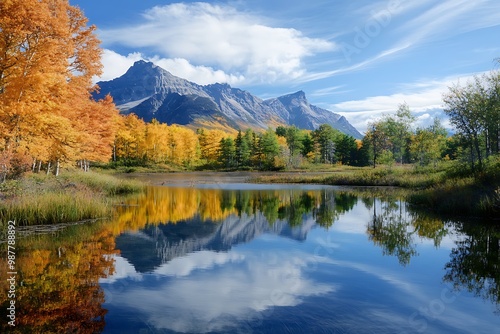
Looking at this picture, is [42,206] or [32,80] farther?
[32,80]

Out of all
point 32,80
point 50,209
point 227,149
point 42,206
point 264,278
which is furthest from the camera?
point 227,149

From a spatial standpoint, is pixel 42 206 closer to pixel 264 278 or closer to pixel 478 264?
pixel 264 278

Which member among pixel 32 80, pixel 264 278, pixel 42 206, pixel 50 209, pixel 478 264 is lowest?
pixel 264 278

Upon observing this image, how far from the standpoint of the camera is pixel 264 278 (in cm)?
1001

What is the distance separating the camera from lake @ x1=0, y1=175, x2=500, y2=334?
7.16 m

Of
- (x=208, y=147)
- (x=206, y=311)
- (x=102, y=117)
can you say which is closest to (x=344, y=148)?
(x=208, y=147)

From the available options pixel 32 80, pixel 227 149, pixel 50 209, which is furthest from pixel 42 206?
pixel 227 149

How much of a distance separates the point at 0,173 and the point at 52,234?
22.7ft

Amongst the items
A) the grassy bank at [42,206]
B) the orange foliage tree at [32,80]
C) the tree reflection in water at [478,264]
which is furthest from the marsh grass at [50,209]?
the tree reflection in water at [478,264]

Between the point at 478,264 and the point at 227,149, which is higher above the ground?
the point at 227,149

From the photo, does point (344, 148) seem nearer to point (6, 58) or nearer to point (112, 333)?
point (6, 58)

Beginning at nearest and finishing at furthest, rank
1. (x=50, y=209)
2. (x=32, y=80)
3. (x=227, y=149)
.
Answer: (x=50, y=209) → (x=32, y=80) → (x=227, y=149)

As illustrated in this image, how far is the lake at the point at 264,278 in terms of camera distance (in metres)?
7.16

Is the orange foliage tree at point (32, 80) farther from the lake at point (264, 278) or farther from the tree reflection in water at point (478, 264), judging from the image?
the tree reflection in water at point (478, 264)
